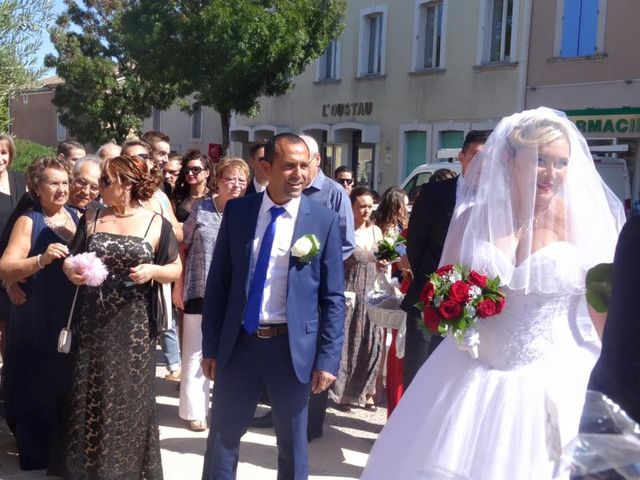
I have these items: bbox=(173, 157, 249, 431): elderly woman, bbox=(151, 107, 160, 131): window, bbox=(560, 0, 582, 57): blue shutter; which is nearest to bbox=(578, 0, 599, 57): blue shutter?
bbox=(560, 0, 582, 57): blue shutter

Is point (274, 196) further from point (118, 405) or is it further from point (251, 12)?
point (251, 12)

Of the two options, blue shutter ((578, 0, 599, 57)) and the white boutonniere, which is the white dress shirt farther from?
blue shutter ((578, 0, 599, 57))

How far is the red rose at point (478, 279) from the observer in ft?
12.1

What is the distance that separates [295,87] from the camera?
28.1 m

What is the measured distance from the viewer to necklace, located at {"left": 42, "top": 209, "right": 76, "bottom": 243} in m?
5.34

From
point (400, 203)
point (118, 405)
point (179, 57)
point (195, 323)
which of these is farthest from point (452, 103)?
point (118, 405)

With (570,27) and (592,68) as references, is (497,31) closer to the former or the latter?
(570,27)

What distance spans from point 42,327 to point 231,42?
1737 cm

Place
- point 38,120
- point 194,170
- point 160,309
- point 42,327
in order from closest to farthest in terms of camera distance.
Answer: point 160,309
point 42,327
point 194,170
point 38,120

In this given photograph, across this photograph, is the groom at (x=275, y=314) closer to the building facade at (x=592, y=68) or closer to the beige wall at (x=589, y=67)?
the building facade at (x=592, y=68)

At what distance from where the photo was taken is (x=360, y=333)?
7145mm

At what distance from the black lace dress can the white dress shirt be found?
90cm

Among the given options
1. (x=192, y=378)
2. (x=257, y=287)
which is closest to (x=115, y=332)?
(x=257, y=287)

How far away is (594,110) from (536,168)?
15.2m
